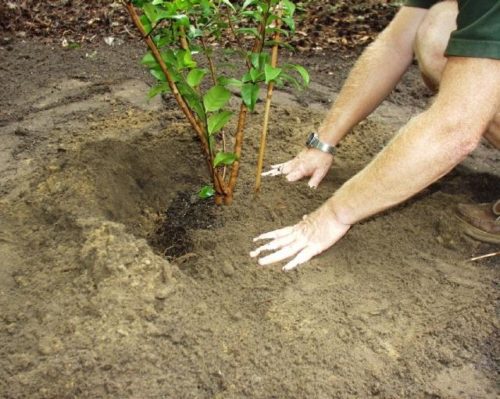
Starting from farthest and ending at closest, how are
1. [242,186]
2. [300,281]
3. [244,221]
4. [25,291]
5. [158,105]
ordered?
1. [158,105]
2. [242,186]
3. [244,221]
4. [300,281]
5. [25,291]

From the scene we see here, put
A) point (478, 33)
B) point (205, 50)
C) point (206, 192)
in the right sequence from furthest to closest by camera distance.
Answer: point (206, 192) → point (205, 50) → point (478, 33)

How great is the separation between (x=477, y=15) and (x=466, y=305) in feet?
3.35

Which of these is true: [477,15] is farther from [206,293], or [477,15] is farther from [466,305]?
[206,293]

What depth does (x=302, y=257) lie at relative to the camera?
6.69 feet

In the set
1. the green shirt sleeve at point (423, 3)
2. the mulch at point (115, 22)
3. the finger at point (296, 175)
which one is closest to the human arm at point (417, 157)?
the finger at point (296, 175)

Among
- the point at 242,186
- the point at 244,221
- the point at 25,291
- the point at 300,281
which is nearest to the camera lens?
the point at 25,291

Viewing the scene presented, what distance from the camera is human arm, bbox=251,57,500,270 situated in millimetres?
1652

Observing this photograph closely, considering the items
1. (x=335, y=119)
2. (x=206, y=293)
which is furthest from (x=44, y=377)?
(x=335, y=119)

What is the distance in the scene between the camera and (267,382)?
162cm

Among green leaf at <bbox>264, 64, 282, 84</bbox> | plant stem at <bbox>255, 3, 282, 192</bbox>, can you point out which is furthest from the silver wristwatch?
green leaf at <bbox>264, 64, 282, 84</bbox>

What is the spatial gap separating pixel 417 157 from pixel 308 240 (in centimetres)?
55

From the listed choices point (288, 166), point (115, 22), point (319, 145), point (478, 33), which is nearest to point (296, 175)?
point (288, 166)

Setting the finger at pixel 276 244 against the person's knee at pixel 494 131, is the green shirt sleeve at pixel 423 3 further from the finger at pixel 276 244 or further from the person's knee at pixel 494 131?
the finger at pixel 276 244

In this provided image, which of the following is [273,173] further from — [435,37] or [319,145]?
[435,37]
